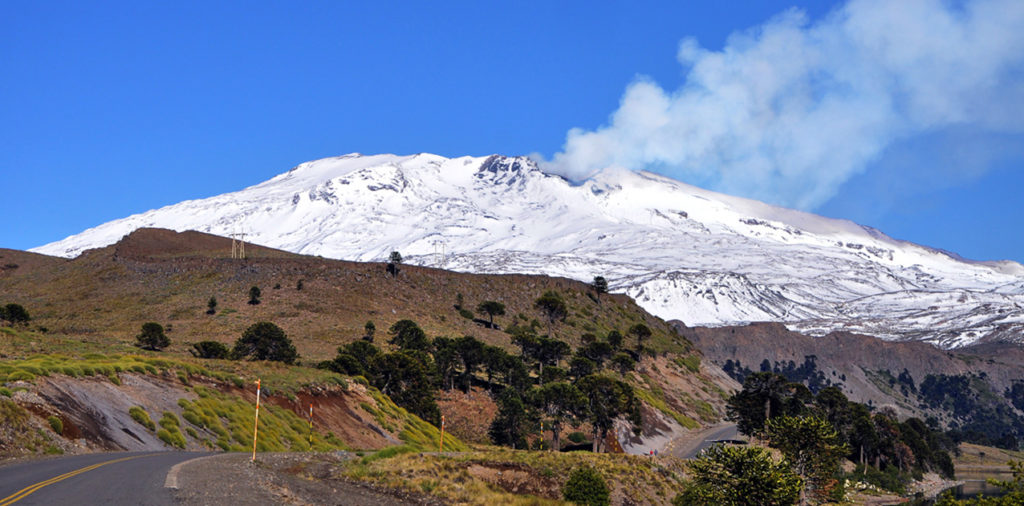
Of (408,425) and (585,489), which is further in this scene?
(408,425)

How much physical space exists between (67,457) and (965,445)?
8045 inches

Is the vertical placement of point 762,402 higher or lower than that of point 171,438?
higher

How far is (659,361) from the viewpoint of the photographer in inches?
5561

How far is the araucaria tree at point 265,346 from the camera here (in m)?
80.8

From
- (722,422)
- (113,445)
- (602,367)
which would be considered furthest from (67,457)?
(722,422)

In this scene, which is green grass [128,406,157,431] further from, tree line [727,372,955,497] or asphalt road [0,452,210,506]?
tree line [727,372,955,497]

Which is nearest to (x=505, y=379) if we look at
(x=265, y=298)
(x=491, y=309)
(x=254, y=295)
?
(x=491, y=309)

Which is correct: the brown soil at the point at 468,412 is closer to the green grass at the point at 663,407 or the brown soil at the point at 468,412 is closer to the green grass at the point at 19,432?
the green grass at the point at 663,407

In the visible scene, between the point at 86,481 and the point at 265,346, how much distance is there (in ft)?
186

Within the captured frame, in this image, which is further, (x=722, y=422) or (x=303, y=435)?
(x=722, y=422)

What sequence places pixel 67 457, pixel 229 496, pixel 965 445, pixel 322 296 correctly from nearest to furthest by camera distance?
pixel 229 496
pixel 67 457
pixel 322 296
pixel 965 445

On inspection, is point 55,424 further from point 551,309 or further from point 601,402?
point 551,309

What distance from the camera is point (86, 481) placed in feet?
84.8

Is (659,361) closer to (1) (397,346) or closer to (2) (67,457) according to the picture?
(1) (397,346)
